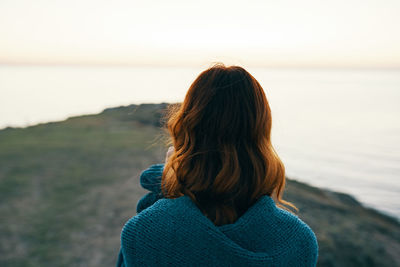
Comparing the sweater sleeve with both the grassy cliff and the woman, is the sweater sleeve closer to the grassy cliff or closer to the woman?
the woman

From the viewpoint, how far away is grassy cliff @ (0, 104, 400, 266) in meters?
3.68

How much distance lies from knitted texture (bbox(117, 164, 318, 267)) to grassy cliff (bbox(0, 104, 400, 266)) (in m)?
1.23

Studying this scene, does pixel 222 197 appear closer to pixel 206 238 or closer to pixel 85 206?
pixel 206 238

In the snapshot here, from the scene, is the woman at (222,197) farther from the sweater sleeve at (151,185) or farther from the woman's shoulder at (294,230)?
the sweater sleeve at (151,185)

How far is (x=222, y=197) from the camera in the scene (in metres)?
1.12

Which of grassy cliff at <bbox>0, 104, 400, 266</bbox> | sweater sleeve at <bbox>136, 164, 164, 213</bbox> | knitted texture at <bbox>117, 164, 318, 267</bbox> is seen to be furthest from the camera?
grassy cliff at <bbox>0, 104, 400, 266</bbox>

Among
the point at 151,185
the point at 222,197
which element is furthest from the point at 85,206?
the point at 222,197

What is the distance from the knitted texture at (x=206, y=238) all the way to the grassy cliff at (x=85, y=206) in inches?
48.6

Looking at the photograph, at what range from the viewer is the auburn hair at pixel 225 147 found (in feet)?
3.71

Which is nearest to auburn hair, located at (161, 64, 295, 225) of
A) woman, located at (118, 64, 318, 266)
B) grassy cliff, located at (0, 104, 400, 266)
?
woman, located at (118, 64, 318, 266)

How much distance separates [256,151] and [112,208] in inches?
156

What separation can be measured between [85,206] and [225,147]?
404 centimetres

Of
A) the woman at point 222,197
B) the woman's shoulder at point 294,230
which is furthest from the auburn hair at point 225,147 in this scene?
the woman's shoulder at point 294,230

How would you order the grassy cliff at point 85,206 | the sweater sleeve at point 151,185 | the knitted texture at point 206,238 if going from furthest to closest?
the grassy cliff at point 85,206 < the sweater sleeve at point 151,185 < the knitted texture at point 206,238
